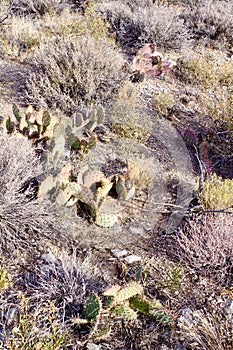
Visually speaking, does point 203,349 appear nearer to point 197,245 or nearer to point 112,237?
point 197,245

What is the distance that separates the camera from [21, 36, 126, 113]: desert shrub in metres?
4.64

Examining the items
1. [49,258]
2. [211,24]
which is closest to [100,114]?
[49,258]

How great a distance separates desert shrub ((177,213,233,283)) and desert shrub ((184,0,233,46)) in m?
5.47

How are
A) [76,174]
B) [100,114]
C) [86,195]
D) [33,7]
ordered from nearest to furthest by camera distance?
1. [86,195]
2. [76,174]
3. [100,114]
4. [33,7]

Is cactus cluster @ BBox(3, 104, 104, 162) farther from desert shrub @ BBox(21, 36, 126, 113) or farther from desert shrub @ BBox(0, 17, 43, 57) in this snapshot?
desert shrub @ BBox(0, 17, 43, 57)

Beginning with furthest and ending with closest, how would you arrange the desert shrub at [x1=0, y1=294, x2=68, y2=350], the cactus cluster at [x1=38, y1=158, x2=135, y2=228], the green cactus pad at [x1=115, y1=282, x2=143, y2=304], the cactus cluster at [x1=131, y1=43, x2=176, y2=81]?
the cactus cluster at [x1=131, y1=43, x2=176, y2=81] < the cactus cluster at [x1=38, y1=158, x2=135, y2=228] < the green cactus pad at [x1=115, y1=282, x2=143, y2=304] < the desert shrub at [x1=0, y1=294, x2=68, y2=350]

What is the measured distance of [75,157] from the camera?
12.8 ft

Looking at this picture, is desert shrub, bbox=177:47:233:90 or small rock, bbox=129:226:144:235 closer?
small rock, bbox=129:226:144:235

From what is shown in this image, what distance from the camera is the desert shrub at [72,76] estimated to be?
4.64 metres

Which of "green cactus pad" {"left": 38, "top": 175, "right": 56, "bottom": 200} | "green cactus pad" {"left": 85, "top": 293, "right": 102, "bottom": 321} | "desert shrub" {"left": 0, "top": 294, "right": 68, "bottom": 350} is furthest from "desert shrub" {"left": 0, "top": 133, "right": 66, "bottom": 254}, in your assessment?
"green cactus pad" {"left": 85, "top": 293, "right": 102, "bottom": 321}

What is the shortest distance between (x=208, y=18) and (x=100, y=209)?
600 cm

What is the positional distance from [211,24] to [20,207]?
6470 millimetres

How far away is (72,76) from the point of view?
4797mm

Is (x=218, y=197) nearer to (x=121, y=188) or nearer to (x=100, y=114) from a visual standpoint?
(x=121, y=188)
